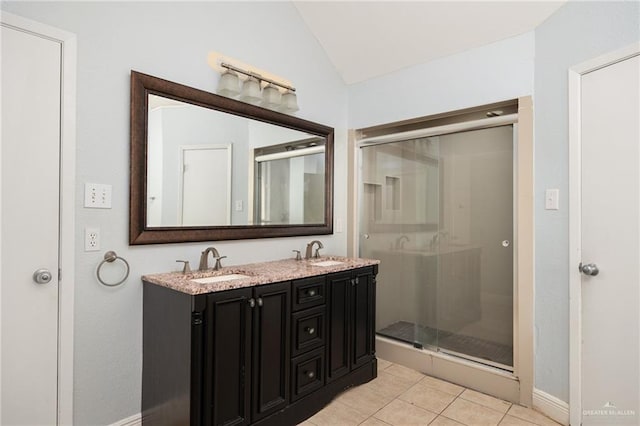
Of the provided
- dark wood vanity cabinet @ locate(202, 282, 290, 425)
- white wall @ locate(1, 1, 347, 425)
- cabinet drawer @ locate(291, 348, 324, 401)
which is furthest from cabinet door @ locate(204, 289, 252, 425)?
white wall @ locate(1, 1, 347, 425)

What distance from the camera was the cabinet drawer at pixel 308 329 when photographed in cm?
205

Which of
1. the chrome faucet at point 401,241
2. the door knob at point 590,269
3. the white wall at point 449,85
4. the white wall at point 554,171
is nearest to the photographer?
the door knob at point 590,269

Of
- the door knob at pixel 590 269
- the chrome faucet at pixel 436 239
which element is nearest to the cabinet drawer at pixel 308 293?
the chrome faucet at pixel 436 239

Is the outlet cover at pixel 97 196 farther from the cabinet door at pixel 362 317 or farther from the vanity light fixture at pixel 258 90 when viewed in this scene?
the cabinet door at pixel 362 317

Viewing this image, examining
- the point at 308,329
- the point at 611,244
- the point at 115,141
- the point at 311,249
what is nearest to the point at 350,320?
the point at 308,329

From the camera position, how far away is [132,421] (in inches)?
74.6

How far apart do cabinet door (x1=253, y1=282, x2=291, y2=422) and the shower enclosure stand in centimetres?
134

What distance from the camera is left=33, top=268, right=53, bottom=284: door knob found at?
1.59 m

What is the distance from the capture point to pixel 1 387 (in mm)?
1515

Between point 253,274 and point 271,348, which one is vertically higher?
point 253,274

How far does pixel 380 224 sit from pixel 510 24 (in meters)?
1.71

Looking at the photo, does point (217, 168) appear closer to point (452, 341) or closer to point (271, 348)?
point (271, 348)

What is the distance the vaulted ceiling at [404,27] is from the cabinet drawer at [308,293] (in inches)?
72.1

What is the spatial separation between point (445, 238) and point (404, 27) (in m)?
1.59
